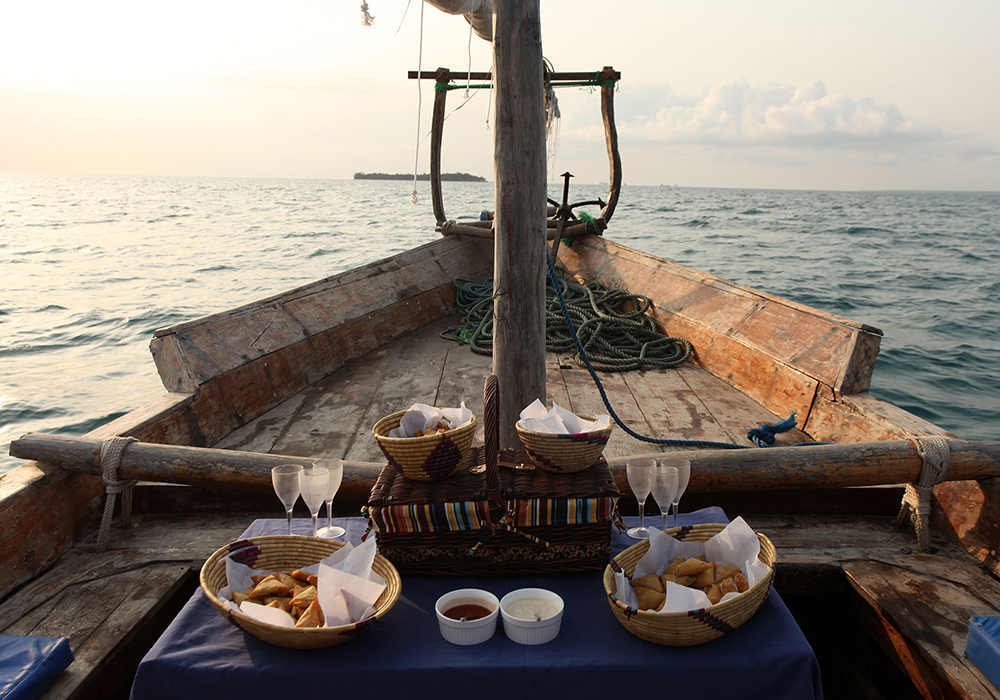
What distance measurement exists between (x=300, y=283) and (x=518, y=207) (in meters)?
14.1

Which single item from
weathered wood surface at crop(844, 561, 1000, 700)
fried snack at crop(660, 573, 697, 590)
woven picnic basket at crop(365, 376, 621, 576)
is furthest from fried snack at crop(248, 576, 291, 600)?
weathered wood surface at crop(844, 561, 1000, 700)

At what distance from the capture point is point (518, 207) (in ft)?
7.29

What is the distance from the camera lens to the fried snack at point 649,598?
1.28 metres

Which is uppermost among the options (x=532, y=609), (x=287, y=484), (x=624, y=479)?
(x=287, y=484)

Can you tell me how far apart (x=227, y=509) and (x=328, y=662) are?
1.37 metres

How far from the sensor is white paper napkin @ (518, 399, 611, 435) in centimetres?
156

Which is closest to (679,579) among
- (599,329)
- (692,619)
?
(692,619)

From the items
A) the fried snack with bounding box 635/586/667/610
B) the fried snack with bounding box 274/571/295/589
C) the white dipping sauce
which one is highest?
the fried snack with bounding box 635/586/667/610

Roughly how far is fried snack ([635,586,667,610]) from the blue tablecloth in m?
0.07

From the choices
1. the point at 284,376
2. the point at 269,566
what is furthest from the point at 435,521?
the point at 284,376

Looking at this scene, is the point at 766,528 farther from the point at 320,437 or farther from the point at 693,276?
the point at 693,276

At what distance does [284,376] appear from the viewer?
3.62 meters

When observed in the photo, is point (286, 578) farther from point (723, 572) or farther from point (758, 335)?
point (758, 335)

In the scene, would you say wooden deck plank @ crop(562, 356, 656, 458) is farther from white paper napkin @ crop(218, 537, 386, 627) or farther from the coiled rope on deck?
white paper napkin @ crop(218, 537, 386, 627)
